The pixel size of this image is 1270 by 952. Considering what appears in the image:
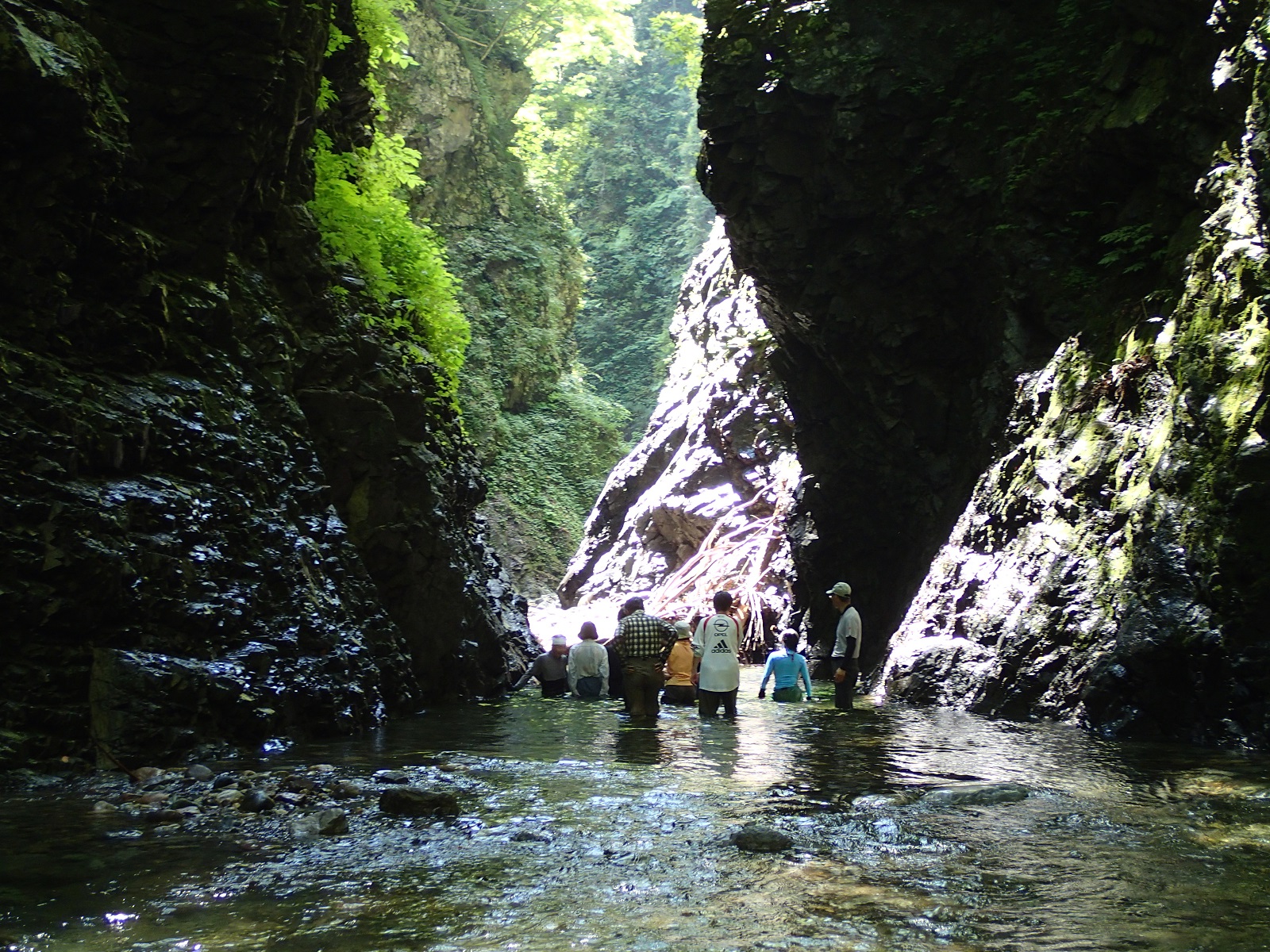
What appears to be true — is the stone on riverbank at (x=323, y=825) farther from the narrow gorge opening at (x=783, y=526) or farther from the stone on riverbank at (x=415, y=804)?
the stone on riverbank at (x=415, y=804)

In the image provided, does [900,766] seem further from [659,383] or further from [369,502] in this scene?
[659,383]

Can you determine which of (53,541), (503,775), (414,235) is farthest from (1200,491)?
(414,235)

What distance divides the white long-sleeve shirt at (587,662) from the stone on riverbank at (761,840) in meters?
10.3

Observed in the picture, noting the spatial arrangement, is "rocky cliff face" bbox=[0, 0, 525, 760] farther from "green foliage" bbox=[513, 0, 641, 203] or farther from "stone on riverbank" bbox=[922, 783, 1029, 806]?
"green foliage" bbox=[513, 0, 641, 203]

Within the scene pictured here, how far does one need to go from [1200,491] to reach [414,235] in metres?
10.8

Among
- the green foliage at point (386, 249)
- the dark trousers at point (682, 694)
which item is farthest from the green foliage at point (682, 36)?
the dark trousers at point (682, 694)

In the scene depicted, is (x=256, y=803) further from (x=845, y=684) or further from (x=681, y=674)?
(x=845, y=684)

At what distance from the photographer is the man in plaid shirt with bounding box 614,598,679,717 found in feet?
34.3

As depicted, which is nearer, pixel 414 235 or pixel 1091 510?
pixel 1091 510

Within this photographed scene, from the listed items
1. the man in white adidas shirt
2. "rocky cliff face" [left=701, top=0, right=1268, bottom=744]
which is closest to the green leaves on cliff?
"rocky cliff face" [left=701, top=0, right=1268, bottom=744]

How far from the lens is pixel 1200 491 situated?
8805 millimetres

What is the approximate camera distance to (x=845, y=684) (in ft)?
39.2

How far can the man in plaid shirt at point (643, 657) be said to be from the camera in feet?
34.3

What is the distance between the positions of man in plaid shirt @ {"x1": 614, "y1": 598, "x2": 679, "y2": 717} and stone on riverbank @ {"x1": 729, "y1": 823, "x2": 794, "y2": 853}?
5.46 m
